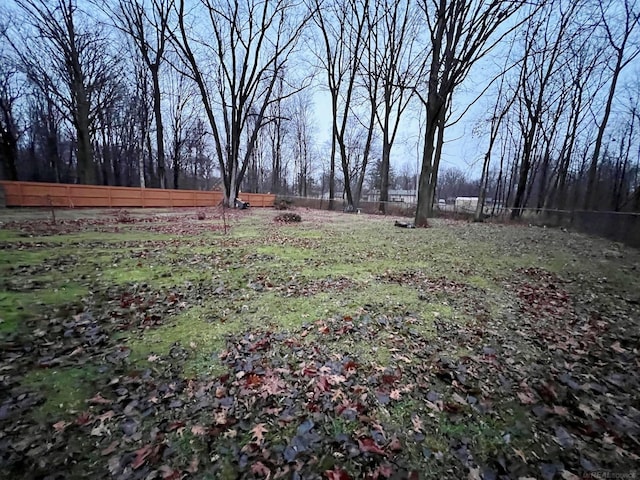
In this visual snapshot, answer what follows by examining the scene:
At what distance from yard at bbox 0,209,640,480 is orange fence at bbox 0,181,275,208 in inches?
397

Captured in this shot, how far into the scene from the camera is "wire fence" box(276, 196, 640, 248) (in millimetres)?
9304

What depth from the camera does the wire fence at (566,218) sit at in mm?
9304

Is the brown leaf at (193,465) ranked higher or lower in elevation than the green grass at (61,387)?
lower

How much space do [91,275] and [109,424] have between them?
11.7 feet

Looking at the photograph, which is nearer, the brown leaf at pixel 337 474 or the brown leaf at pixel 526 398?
the brown leaf at pixel 337 474

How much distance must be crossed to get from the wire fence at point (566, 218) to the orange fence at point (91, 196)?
517 inches

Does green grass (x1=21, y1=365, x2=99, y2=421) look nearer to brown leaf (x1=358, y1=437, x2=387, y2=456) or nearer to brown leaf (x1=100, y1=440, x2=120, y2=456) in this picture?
brown leaf (x1=100, y1=440, x2=120, y2=456)

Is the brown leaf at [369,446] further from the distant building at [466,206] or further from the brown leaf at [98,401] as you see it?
the distant building at [466,206]

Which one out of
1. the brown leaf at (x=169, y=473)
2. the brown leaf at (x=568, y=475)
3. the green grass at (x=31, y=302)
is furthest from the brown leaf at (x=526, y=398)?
the green grass at (x=31, y=302)

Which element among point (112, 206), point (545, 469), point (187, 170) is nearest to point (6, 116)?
point (112, 206)

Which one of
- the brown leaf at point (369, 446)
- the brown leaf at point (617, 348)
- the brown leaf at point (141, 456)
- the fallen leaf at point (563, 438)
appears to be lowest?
the brown leaf at point (141, 456)

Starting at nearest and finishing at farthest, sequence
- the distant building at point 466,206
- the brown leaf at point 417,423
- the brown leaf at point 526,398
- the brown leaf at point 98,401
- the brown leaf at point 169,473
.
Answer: the brown leaf at point 169,473
the brown leaf at point 417,423
the brown leaf at point 98,401
the brown leaf at point 526,398
the distant building at point 466,206

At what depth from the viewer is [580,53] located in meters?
17.5

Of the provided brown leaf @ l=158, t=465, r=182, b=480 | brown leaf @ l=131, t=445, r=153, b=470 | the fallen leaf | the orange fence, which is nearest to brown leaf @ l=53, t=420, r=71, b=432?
brown leaf @ l=131, t=445, r=153, b=470
